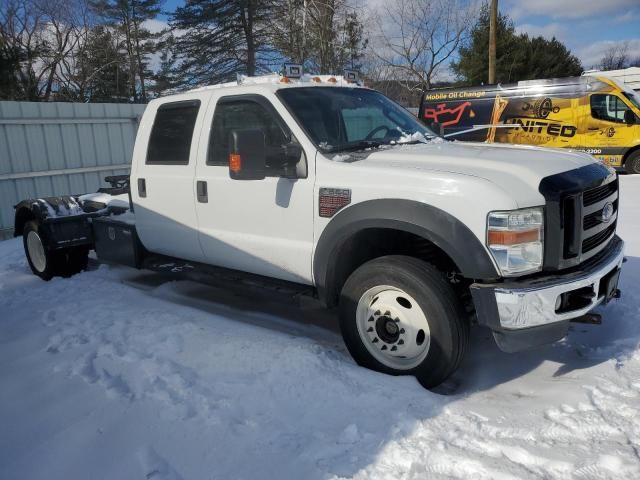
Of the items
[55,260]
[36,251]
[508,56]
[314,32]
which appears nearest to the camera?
[55,260]

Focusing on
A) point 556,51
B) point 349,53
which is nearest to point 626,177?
point 349,53

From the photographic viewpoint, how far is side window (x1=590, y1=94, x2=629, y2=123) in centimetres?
1387

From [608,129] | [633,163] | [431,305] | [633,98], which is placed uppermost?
[633,98]

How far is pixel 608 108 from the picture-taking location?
14.0 meters

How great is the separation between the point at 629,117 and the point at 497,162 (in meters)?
12.7

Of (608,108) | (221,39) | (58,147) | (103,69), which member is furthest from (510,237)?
(103,69)

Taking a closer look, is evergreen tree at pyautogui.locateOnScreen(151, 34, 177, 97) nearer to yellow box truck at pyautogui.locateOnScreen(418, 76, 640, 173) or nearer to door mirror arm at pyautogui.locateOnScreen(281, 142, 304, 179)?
yellow box truck at pyautogui.locateOnScreen(418, 76, 640, 173)

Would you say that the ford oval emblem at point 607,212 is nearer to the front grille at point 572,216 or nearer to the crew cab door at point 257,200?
the front grille at point 572,216

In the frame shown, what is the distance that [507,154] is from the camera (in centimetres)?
364

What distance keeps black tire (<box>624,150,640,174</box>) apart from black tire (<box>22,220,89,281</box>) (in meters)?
13.2

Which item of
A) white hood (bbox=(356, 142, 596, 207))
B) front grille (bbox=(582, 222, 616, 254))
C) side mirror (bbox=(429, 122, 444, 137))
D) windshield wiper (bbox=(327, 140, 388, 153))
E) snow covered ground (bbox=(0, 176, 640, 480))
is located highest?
side mirror (bbox=(429, 122, 444, 137))

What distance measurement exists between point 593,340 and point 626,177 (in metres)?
10.9

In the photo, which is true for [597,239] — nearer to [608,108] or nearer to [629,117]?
[629,117]

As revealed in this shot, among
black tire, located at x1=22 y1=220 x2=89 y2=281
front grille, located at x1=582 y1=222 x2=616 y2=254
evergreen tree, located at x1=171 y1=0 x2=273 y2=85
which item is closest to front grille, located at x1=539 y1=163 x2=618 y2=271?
front grille, located at x1=582 y1=222 x2=616 y2=254
